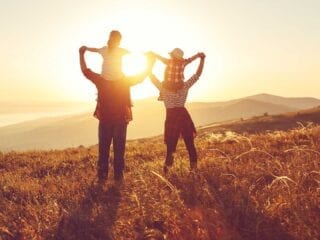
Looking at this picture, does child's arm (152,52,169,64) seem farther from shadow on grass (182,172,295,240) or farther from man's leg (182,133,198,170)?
shadow on grass (182,172,295,240)

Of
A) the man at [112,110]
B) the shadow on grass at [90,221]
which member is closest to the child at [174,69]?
the man at [112,110]

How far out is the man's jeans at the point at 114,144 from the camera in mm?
9852

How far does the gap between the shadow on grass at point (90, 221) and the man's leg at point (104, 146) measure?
2.30m

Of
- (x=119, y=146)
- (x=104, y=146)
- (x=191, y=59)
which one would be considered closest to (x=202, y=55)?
(x=191, y=59)

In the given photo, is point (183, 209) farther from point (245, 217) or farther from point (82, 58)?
point (82, 58)

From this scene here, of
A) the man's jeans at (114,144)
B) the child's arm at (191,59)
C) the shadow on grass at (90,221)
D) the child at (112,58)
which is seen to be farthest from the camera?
the child's arm at (191,59)

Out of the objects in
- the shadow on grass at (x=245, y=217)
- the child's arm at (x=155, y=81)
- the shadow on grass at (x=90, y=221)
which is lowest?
the shadow on grass at (x=90, y=221)

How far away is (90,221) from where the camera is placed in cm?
628

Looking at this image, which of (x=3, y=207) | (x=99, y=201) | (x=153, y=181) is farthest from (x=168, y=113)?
(x=3, y=207)

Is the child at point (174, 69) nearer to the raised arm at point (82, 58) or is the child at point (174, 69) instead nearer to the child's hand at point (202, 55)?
the child's hand at point (202, 55)

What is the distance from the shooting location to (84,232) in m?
6.05

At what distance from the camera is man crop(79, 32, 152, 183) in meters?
9.71

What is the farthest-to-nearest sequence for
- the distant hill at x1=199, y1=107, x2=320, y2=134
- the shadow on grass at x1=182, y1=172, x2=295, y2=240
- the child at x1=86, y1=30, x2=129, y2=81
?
1. the distant hill at x1=199, y1=107, x2=320, y2=134
2. the child at x1=86, y1=30, x2=129, y2=81
3. the shadow on grass at x1=182, y1=172, x2=295, y2=240

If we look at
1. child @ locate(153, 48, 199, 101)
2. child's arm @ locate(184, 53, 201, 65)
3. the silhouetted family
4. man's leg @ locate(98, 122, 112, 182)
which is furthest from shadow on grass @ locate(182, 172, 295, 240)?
child's arm @ locate(184, 53, 201, 65)
